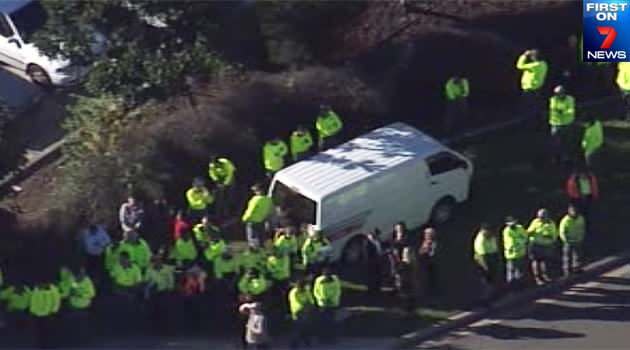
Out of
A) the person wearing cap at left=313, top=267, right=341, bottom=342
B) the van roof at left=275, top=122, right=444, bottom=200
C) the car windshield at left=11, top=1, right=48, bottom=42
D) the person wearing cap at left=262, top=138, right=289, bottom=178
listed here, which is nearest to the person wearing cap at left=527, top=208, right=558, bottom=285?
the van roof at left=275, top=122, right=444, bottom=200

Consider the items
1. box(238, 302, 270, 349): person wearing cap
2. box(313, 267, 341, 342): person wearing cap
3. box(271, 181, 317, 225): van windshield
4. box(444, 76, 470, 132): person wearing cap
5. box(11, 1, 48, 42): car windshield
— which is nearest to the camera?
box(238, 302, 270, 349): person wearing cap

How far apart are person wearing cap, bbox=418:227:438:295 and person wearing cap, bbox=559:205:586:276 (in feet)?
6.90

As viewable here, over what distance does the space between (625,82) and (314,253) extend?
7793mm

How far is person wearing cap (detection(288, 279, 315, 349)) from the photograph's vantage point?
97.6ft

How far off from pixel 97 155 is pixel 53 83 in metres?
4.96

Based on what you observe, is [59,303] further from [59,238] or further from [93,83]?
[93,83]

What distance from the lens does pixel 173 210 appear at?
108 ft

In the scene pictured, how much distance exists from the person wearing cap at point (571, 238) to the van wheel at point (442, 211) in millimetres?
2466

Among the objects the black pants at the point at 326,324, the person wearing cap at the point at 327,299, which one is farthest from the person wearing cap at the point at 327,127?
the black pants at the point at 326,324

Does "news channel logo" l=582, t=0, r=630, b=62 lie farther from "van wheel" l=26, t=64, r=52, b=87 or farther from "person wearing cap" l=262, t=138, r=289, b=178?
"van wheel" l=26, t=64, r=52, b=87

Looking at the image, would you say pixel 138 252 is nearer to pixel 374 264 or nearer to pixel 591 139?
pixel 374 264

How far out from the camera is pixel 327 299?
1172 inches

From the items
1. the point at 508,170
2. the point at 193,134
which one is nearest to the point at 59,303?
the point at 193,134

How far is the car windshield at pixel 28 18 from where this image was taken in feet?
128
